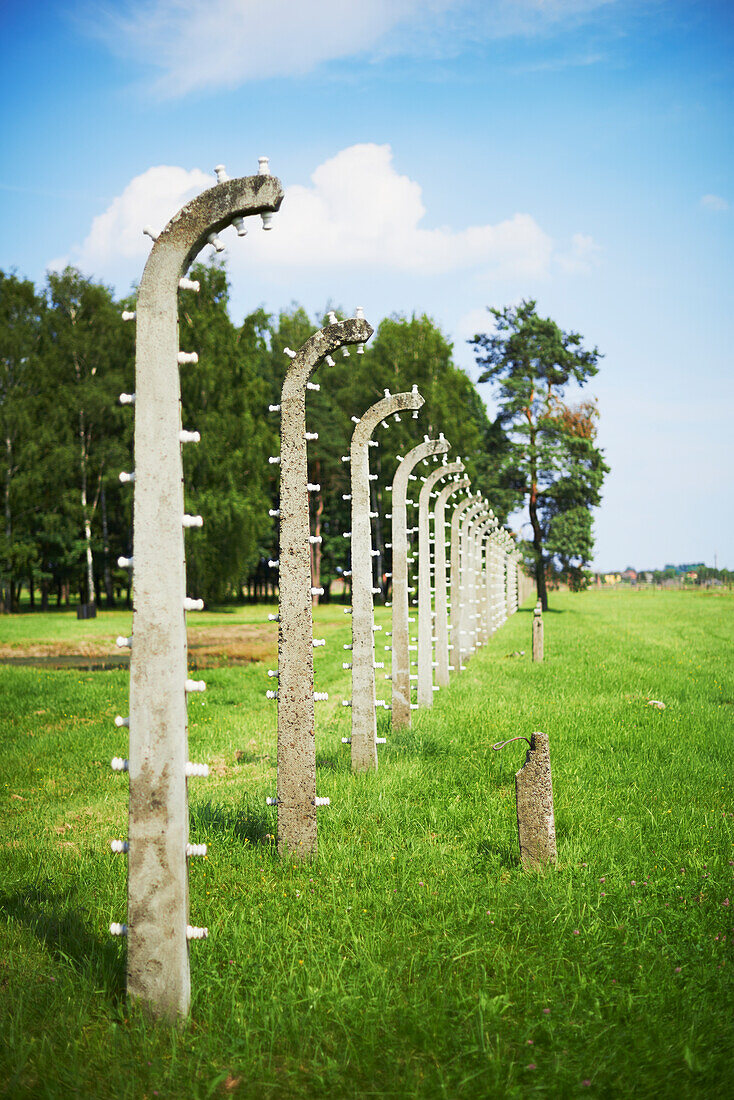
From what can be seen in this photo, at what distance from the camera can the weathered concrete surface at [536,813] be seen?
491cm

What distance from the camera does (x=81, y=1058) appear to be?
10.3 feet

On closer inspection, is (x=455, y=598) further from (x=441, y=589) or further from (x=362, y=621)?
(x=362, y=621)

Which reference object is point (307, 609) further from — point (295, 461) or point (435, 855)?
point (435, 855)

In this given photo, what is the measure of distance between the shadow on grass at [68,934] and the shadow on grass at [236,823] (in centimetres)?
109

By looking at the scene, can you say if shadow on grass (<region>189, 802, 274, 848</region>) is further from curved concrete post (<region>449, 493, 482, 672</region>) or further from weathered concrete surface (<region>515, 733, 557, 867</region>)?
curved concrete post (<region>449, 493, 482, 672</region>)

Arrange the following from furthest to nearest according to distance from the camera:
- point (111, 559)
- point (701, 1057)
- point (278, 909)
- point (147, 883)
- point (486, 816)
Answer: point (111, 559), point (486, 816), point (278, 909), point (147, 883), point (701, 1057)

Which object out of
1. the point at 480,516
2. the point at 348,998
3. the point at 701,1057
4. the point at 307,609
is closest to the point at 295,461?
the point at 307,609

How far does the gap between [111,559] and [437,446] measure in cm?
3963

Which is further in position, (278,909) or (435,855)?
(435,855)

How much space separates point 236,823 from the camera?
19.3ft

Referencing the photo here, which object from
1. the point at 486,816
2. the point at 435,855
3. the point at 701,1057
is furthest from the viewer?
the point at 486,816

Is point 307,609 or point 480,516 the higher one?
point 480,516

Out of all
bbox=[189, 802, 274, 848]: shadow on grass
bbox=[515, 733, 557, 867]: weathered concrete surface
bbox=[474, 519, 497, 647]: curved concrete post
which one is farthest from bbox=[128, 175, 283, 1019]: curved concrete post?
bbox=[474, 519, 497, 647]: curved concrete post

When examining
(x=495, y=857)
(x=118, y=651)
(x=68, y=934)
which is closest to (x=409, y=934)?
(x=495, y=857)
